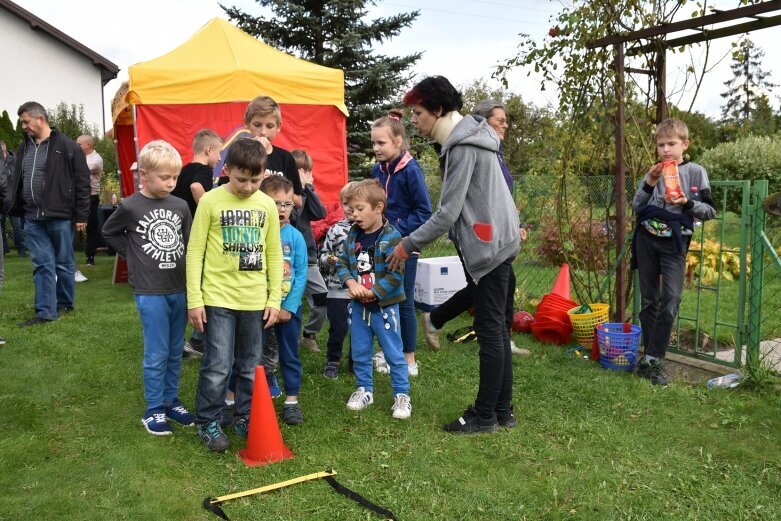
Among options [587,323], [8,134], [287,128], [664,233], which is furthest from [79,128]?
[664,233]

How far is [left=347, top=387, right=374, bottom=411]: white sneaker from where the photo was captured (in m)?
4.07

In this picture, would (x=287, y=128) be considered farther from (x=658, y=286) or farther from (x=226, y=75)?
(x=658, y=286)

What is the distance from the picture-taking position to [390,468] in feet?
10.7

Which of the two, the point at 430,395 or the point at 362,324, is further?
the point at 430,395

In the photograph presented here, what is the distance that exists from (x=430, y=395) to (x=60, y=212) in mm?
4176

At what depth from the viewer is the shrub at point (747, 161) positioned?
14.5 meters

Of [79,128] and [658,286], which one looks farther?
[79,128]

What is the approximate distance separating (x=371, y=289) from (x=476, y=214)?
80 cm

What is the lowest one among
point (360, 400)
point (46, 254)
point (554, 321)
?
point (360, 400)

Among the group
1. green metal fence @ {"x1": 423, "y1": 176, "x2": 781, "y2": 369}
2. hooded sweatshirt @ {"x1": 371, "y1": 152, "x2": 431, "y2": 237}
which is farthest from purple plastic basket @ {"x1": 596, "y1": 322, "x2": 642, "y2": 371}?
hooded sweatshirt @ {"x1": 371, "y1": 152, "x2": 431, "y2": 237}

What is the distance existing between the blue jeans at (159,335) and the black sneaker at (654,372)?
317cm

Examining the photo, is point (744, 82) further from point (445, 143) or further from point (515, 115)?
point (445, 143)

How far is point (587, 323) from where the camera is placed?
17.6 ft

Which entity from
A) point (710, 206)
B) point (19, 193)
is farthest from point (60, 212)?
point (710, 206)
